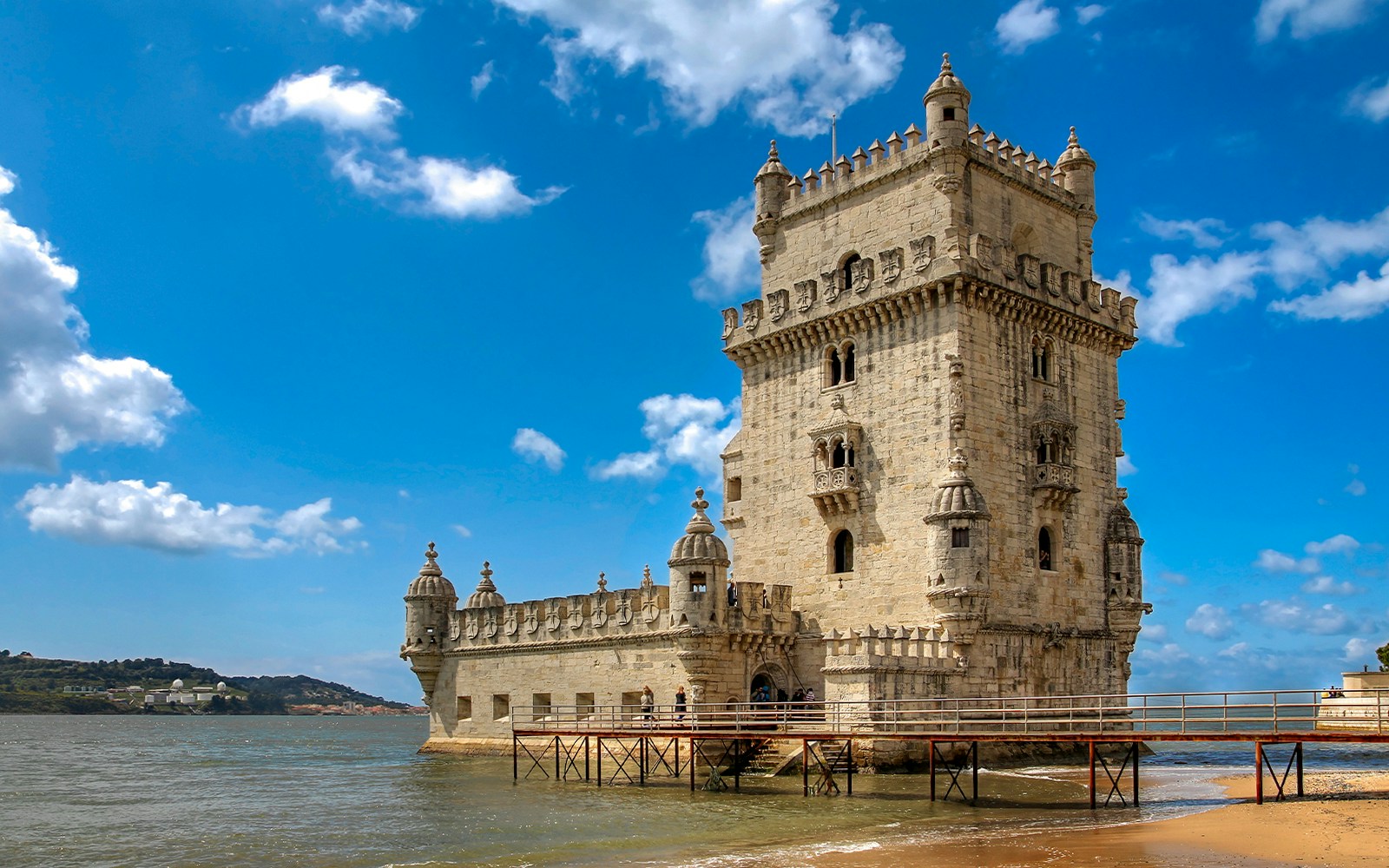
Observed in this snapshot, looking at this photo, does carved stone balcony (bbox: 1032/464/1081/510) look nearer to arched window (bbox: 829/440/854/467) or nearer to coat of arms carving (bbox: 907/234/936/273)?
arched window (bbox: 829/440/854/467)

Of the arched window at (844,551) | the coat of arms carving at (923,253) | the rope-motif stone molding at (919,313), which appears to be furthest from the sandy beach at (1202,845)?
the coat of arms carving at (923,253)

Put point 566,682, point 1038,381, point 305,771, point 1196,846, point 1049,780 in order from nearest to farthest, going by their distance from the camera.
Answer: point 1196,846 < point 1049,780 < point 1038,381 < point 566,682 < point 305,771

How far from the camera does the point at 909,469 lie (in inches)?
1373

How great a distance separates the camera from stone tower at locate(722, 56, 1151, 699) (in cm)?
3362

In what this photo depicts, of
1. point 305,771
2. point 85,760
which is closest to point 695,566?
point 305,771

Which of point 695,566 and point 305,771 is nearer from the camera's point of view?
point 695,566

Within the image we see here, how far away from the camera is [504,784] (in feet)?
113

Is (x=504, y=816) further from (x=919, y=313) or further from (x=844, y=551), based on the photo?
(x=919, y=313)

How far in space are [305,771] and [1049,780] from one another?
28.9 metres

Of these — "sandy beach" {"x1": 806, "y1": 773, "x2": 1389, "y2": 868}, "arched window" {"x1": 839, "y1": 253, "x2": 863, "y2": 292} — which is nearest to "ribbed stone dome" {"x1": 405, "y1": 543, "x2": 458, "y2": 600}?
"arched window" {"x1": 839, "y1": 253, "x2": 863, "y2": 292}

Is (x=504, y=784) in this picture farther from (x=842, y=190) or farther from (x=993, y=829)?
(x=842, y=190)

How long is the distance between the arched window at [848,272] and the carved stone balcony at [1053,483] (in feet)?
25.0

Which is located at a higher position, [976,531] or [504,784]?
[976,531]

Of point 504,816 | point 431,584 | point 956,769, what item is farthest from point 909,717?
point 431,584
